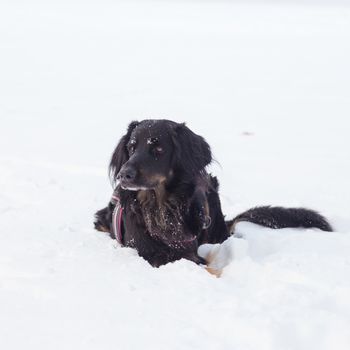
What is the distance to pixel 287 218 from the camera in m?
4.02

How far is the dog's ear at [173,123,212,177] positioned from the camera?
136 inches

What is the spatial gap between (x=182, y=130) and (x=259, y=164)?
8.07 feet

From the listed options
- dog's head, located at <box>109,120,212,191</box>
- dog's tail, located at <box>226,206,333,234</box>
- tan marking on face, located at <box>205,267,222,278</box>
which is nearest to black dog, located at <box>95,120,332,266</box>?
Result: dog's head, located at <box>109,120,212,191</box>

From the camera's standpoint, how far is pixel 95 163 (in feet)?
19.1

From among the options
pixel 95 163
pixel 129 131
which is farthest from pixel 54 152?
pixel 129 131

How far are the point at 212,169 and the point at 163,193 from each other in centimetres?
220

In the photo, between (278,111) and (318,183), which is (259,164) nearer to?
(318,183)

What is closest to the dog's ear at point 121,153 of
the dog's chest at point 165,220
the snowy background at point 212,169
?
the dog's chest at point 165,220

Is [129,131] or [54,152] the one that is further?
[54,152]

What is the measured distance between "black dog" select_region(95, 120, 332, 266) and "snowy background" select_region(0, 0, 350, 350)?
0.18 meters

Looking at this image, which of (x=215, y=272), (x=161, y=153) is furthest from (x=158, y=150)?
(x=215, y=272)

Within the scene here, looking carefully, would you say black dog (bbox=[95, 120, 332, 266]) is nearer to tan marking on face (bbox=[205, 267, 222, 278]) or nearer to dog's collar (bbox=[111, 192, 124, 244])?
dog's collar (bbox=[111, 192, 124, 244])

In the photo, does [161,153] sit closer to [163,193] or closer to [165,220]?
[163,193]

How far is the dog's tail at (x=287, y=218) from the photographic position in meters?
3.98
